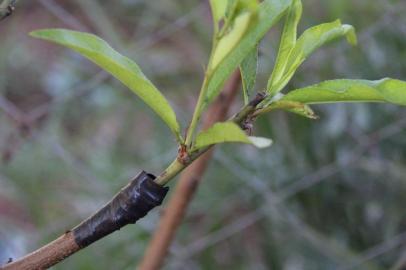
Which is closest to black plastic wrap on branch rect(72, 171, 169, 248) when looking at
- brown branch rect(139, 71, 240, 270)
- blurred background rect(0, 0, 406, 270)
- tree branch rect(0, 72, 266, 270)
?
tree branch rect(0, 72, 266, 270)

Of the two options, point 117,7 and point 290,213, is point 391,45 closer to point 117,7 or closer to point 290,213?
point 290,213

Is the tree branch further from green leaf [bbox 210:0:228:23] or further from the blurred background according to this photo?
the blurred background

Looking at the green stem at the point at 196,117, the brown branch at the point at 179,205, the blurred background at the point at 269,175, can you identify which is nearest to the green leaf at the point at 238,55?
the green stem at the point at 196,117

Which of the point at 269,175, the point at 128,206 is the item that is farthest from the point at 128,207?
the point at 269,175

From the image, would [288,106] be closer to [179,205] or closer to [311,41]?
[311,41]

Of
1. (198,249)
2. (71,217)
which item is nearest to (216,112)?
(198,249)

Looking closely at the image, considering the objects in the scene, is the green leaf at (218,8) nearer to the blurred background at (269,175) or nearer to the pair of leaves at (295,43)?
the pair of leaves at (295,43)
